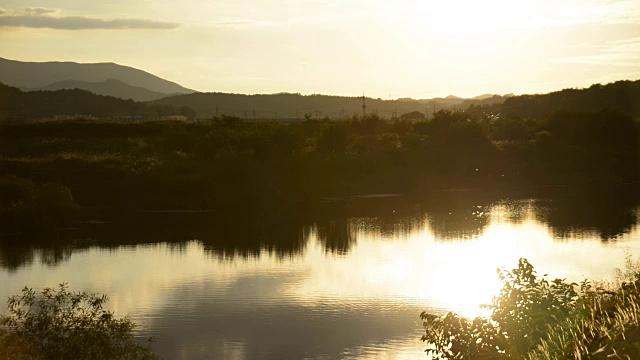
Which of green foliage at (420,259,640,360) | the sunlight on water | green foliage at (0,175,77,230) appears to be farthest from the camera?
green foliage at (0,175,77,230)

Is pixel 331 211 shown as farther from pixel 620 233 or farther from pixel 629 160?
pixel 629 160

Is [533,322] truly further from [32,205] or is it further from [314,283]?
[32,205]

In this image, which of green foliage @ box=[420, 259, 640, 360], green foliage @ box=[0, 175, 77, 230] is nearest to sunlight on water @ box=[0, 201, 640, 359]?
green foliage @ box=[420, 259, 640, 360]

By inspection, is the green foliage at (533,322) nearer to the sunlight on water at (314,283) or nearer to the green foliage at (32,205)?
the sunlight on water at (314,283)

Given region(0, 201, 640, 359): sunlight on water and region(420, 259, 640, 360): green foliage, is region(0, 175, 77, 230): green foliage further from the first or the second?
region(420, 259, 640, 360): green foliage

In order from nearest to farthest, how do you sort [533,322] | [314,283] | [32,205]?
[533,322]
[314,283]
[32,205]

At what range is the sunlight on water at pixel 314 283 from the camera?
35.3m

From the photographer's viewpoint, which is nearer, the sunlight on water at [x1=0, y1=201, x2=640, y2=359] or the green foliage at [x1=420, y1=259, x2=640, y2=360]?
the green foliage at [x1=420, y1=259, x2=640, y2=360]

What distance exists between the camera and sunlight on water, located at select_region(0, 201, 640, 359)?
35.3 metres

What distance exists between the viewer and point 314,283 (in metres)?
47.2

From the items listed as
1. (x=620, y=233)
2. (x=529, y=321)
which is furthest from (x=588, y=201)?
(x=529, y=321)

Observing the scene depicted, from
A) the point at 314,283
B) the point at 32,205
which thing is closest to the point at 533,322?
the point at 314,283

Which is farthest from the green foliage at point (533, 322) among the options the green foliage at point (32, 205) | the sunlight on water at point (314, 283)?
the green foliage at point (32, 205)

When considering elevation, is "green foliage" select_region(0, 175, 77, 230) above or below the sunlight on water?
above
